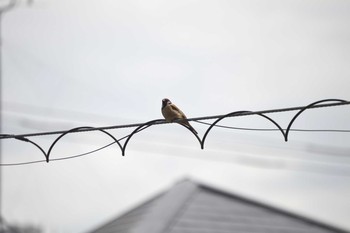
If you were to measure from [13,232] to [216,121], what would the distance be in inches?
470

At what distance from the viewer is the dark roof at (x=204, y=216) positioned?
17250 millimetres

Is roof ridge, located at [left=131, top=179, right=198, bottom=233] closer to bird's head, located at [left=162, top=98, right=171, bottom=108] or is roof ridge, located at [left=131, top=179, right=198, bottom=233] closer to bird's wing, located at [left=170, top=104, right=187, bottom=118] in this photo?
bird's head, located at [left=162, top=98, right=171, bottom=108]

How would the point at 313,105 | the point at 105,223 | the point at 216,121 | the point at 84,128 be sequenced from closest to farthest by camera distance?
the point at 313,105, the point at 216,121, the point at 84,128, the point at 105,223

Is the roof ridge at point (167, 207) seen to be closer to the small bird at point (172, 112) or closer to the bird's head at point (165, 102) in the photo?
the bird's head at point (165, 102)

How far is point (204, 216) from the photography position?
18.0 m

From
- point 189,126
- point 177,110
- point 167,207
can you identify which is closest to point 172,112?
point 177,110

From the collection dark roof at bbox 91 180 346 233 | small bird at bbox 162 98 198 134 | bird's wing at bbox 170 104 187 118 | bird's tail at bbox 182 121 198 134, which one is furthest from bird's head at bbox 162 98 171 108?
dark roof at bbox 91 180 346 233

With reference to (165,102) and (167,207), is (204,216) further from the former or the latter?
(165,102)

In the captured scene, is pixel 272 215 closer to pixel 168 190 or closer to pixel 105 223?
pixel 168 190

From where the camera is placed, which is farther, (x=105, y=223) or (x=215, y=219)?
(x=105, y=223)

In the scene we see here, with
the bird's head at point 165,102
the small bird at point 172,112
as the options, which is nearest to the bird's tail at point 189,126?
the small bird at point 172,112

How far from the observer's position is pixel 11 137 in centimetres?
756

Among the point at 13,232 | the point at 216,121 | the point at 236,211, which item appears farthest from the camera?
the point at 236,211

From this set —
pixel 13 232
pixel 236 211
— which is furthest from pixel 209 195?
pixel 13 232
